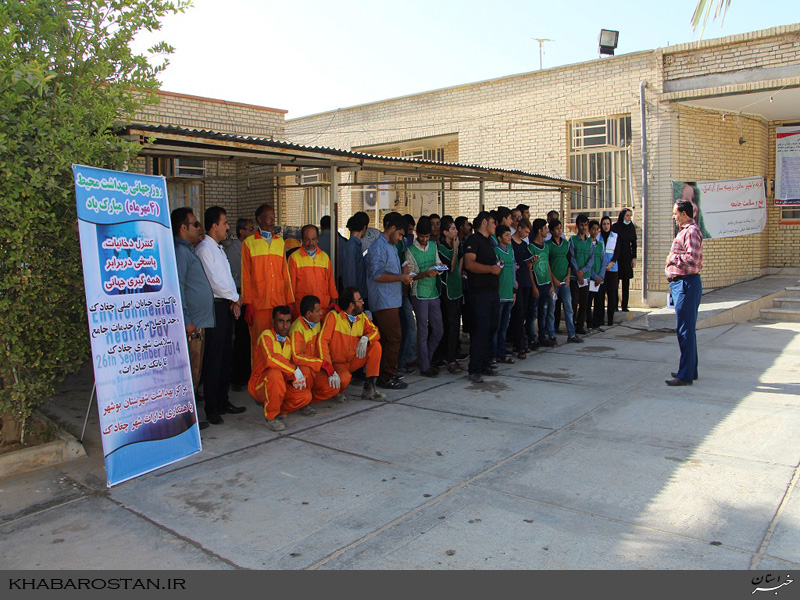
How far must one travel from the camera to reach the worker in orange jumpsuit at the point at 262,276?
246 inches

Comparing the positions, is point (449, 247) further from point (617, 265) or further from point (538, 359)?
point (617, 265)

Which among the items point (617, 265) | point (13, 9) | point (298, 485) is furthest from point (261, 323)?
point (617, 265)

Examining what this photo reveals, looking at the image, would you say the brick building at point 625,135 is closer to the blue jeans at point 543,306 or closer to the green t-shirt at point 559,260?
the green t-shirt at point 559,260

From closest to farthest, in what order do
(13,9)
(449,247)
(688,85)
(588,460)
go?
(13,9), (588,460), (449,247), (688,85)

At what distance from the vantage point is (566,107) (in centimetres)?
1416

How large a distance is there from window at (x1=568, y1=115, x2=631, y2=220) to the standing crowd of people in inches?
187

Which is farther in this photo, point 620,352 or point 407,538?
point 620,352

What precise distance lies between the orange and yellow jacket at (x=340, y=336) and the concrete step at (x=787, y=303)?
9.15 m

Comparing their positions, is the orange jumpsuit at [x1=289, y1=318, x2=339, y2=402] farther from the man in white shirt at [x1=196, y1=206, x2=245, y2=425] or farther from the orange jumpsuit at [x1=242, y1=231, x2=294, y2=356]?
the man in white shirt at [x1=196, y1=206, x2=245, y2=425]

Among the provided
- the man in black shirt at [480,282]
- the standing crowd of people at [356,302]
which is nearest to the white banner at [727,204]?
the standing crowd of people at [356,302]

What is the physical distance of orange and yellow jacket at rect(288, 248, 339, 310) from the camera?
6566mm

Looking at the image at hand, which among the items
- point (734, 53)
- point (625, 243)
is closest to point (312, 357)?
point (625, 243)

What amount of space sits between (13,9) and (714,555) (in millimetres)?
5375

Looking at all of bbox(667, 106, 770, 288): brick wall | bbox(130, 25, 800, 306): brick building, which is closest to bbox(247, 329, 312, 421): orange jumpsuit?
bbox(130, 25, 800, 306): brick building
